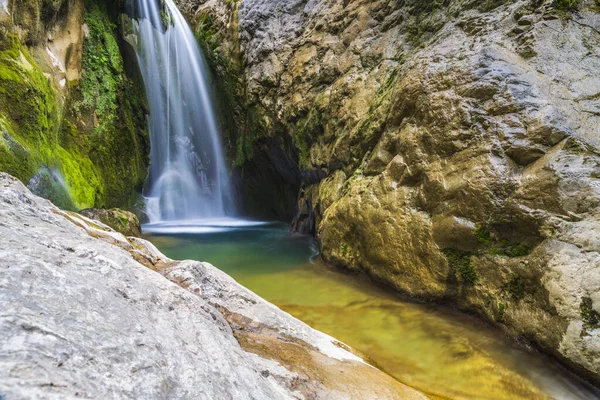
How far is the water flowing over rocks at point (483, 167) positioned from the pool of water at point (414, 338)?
19 cm

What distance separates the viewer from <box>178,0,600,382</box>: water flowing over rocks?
9.80ft

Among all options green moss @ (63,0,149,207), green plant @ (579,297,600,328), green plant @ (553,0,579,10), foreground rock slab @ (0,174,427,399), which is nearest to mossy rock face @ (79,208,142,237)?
green moss @ (63,0,149,207)

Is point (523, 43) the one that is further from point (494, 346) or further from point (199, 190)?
point (199, 190)

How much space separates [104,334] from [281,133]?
9.70m

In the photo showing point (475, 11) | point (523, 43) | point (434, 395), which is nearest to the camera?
point (434, 395)

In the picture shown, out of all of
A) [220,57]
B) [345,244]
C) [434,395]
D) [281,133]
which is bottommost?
[434,395]

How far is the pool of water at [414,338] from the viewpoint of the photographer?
258 cm

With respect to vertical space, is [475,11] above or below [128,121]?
above

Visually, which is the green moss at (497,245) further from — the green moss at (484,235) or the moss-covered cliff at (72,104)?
the moss-covered cliff at (72,104)

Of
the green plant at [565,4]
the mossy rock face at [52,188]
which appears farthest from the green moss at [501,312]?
the mossy rock face at [52,188]

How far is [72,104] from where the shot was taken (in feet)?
28.9

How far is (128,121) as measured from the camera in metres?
11.3

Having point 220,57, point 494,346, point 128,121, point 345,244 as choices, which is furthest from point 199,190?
point 494,346

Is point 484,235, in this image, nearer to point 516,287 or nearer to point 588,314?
point 516,287
